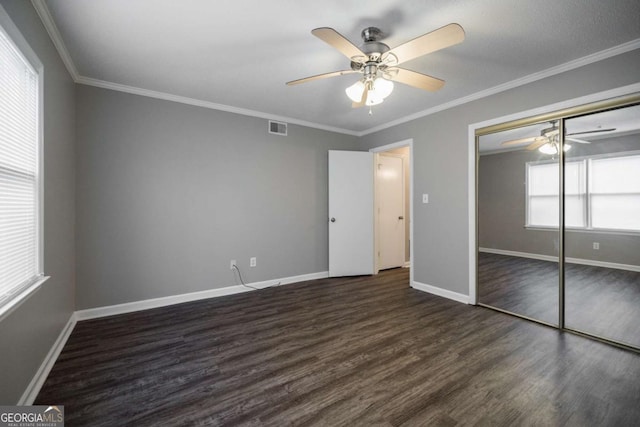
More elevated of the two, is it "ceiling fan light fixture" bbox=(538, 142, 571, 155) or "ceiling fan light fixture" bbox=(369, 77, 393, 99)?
"ceiling fan light fixture" bbox=(369, 77, 393, 99)

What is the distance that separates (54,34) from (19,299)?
1.98 meters

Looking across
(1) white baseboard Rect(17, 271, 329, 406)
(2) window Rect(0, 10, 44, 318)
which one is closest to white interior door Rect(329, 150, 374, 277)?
(1) white baseboard Rect(17, 271, 329, 406)

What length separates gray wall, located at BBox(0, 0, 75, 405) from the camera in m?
1.40

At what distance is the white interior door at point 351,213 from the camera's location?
14.5 ft

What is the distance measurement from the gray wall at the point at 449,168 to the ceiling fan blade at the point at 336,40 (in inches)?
67.7

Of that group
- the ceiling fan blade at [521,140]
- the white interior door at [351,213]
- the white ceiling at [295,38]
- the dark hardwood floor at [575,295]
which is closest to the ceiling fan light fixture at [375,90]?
the white ceiling at [295,38]

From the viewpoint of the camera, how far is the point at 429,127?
3.64 m

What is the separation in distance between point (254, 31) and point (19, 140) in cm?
166

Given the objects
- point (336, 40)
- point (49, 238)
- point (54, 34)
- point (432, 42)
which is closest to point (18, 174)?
point (49, 238)

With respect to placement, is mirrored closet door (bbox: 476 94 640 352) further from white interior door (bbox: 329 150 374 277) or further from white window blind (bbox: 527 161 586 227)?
white interior door (bbox: 329 150 374 277)

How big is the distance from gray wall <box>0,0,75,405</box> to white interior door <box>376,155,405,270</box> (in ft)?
13.3

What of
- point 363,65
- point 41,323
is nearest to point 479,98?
point 363,65

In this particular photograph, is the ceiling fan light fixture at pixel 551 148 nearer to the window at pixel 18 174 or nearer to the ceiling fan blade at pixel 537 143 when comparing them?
the ceiling fan blade at pixel 537 143

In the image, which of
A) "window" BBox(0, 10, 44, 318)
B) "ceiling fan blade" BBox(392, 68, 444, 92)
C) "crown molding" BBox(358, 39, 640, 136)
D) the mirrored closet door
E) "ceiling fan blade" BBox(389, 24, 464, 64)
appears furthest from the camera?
the mirrored closet door
